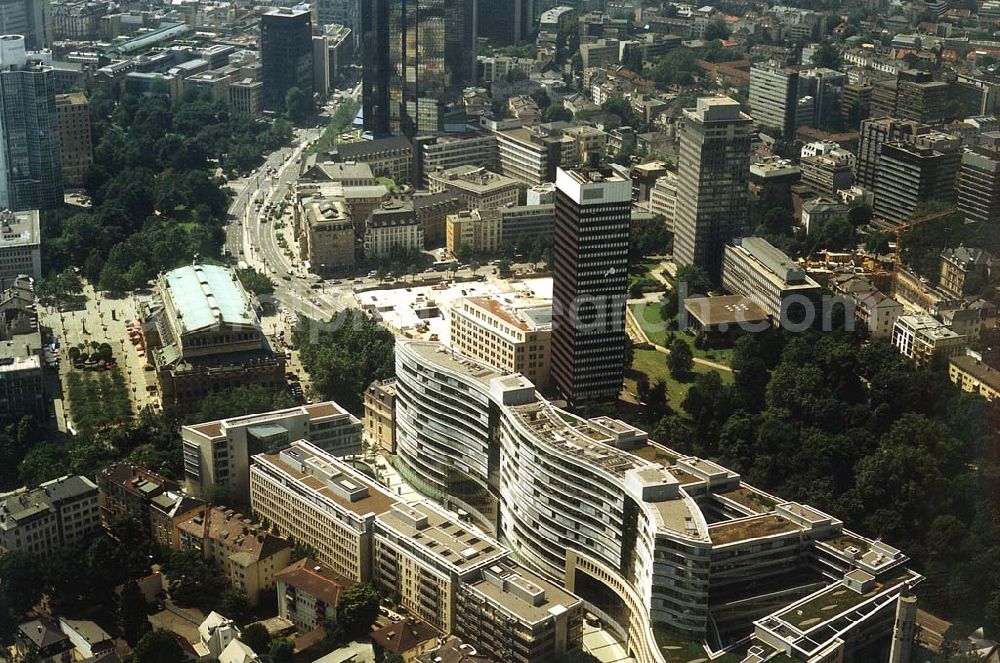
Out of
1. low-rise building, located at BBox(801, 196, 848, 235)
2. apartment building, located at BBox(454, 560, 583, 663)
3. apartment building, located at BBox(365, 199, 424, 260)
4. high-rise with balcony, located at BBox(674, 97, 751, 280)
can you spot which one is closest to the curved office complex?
apartment building, located at BBox(454, 560, 583, 663)

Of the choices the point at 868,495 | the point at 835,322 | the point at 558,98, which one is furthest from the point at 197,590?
the point at 558,98

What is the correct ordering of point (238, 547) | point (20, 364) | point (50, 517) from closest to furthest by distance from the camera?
point (238, 547) < point (50, 517) < point (20, 364)

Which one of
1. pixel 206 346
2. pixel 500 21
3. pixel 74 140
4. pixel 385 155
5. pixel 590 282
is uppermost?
pixel 500 21

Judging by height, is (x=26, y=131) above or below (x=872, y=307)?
above

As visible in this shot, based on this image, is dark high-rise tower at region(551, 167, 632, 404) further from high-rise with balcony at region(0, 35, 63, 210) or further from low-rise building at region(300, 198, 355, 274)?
high-rise with balcony at region(0, 35, 63, 210)

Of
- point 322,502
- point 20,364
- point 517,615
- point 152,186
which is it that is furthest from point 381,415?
point 152,186

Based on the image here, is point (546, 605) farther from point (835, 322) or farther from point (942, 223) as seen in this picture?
point (942, 223)

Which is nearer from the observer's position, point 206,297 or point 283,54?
point 206,297

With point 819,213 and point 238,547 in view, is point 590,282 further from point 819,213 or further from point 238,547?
point 819,213
